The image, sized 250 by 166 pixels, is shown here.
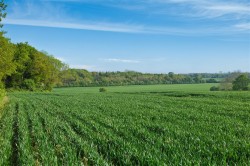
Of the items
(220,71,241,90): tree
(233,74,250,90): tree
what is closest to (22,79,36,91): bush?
(220,71,241,90): tree

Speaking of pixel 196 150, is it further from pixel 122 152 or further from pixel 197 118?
pixel 197 118

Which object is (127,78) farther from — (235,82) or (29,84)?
(29,84)

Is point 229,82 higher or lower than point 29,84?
higher

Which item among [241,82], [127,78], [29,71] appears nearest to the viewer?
[29,71]


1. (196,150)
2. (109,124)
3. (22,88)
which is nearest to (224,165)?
(196,150)

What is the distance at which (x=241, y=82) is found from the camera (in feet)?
295

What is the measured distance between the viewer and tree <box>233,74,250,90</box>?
88812 mm

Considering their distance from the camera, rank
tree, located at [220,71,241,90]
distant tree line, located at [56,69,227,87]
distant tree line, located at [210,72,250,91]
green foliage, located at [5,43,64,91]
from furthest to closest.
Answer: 1. distant tree line, located at [56,69,227,87]
2. tree, located at [220,71,241,90]
3. distant tree line, located at [210,72,250,91]
4. green foliage, located at [5,43,64,91]

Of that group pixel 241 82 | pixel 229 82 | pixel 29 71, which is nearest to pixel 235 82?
pixel 241 82

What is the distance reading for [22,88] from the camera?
75938 millimetres

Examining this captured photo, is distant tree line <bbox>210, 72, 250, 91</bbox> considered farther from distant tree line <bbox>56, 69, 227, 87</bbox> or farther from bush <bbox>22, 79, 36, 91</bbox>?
bush <bbox>22, 79, 36, 91</bbox>

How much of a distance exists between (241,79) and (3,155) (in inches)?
3551

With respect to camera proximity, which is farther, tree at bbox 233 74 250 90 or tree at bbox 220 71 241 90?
tree at bbox 220 71 241 90

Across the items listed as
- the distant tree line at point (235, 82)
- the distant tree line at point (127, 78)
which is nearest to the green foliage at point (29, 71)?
the distant tree line at point (127, 78)
